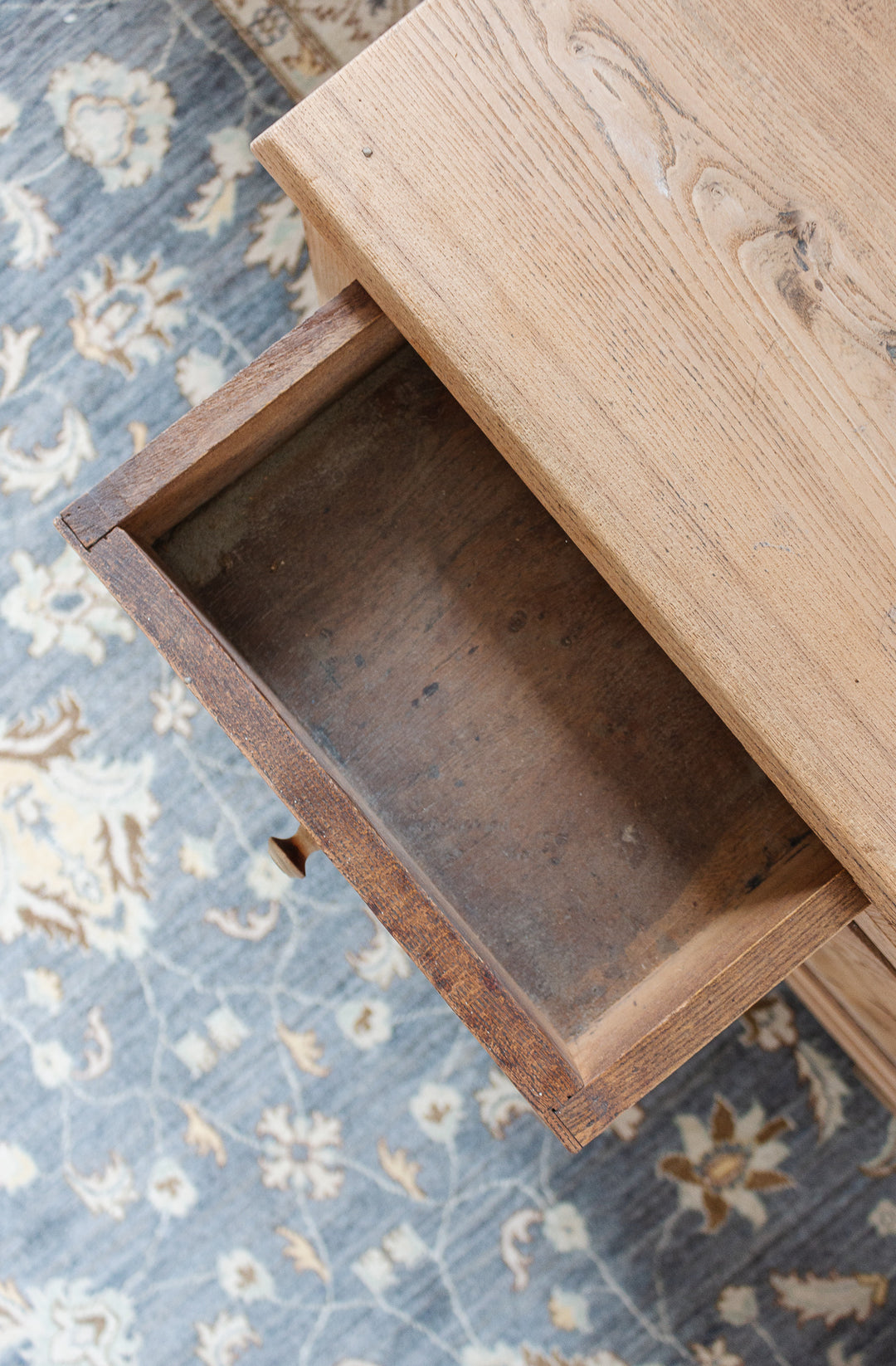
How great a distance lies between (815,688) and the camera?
468mm

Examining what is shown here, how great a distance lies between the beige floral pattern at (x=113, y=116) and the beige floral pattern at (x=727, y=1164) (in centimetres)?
111

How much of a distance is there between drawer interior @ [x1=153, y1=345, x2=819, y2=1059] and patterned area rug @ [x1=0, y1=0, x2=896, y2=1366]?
33 centimetres

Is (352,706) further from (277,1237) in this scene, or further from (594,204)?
(277,1237)

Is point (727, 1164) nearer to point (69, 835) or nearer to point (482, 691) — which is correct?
point (482, 691)

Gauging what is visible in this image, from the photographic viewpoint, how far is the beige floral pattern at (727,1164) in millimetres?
876

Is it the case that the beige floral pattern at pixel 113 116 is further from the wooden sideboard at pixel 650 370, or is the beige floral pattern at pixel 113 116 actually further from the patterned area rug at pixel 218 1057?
the wooden sideboard at pixel 650 370

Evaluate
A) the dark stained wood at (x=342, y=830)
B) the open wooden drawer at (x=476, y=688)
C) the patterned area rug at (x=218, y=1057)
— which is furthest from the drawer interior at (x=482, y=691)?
the patterned area rug at (x=218, y=1057)

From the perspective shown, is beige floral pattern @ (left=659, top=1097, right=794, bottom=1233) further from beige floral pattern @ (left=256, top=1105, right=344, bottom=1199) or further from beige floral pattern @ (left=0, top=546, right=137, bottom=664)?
beige floral pattern @ (left=0, top=546, right=137, bottom=664)

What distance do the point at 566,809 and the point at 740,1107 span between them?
478 mm

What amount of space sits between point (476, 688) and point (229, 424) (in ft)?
0.76

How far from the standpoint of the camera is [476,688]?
617mm

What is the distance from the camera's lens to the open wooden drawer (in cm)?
59

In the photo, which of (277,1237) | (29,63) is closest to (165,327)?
(29,63)

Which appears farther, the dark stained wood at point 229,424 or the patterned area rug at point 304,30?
the patterned area rug at point 304,30
